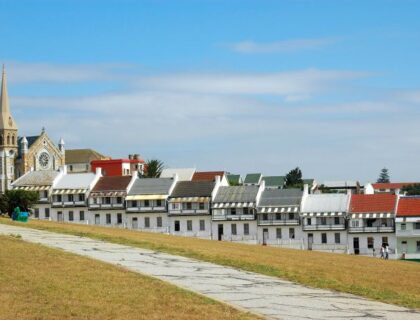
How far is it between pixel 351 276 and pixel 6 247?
1682cm

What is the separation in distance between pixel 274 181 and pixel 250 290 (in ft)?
548

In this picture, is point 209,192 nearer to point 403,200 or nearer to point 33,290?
point 403,200

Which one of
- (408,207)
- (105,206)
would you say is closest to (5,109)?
(105,206)

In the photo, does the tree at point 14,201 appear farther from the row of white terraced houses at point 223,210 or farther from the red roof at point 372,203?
the red roof at point 372,203

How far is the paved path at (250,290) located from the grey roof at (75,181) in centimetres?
6691

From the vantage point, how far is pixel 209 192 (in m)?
100

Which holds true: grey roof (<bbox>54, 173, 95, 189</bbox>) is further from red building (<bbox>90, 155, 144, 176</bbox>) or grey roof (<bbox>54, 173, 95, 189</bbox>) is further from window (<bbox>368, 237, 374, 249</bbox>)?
window (<bbox>368, 237, 374, 249</bbox>)

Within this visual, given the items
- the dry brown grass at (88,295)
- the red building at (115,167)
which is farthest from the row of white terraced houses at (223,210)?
the dry brown grass at (88,295)

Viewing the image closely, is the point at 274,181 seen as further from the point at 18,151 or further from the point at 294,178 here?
the point at 18,151

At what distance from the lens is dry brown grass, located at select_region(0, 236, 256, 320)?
2139 cm

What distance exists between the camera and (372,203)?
92.4 m

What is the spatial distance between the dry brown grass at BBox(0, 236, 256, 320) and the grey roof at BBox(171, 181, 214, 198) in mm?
68373

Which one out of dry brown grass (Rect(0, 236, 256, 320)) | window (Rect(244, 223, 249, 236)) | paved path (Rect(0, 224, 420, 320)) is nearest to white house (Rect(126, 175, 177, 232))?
window (Rect(244, 223, 249, 236))

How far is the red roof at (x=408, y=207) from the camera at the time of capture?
88.9 meters
